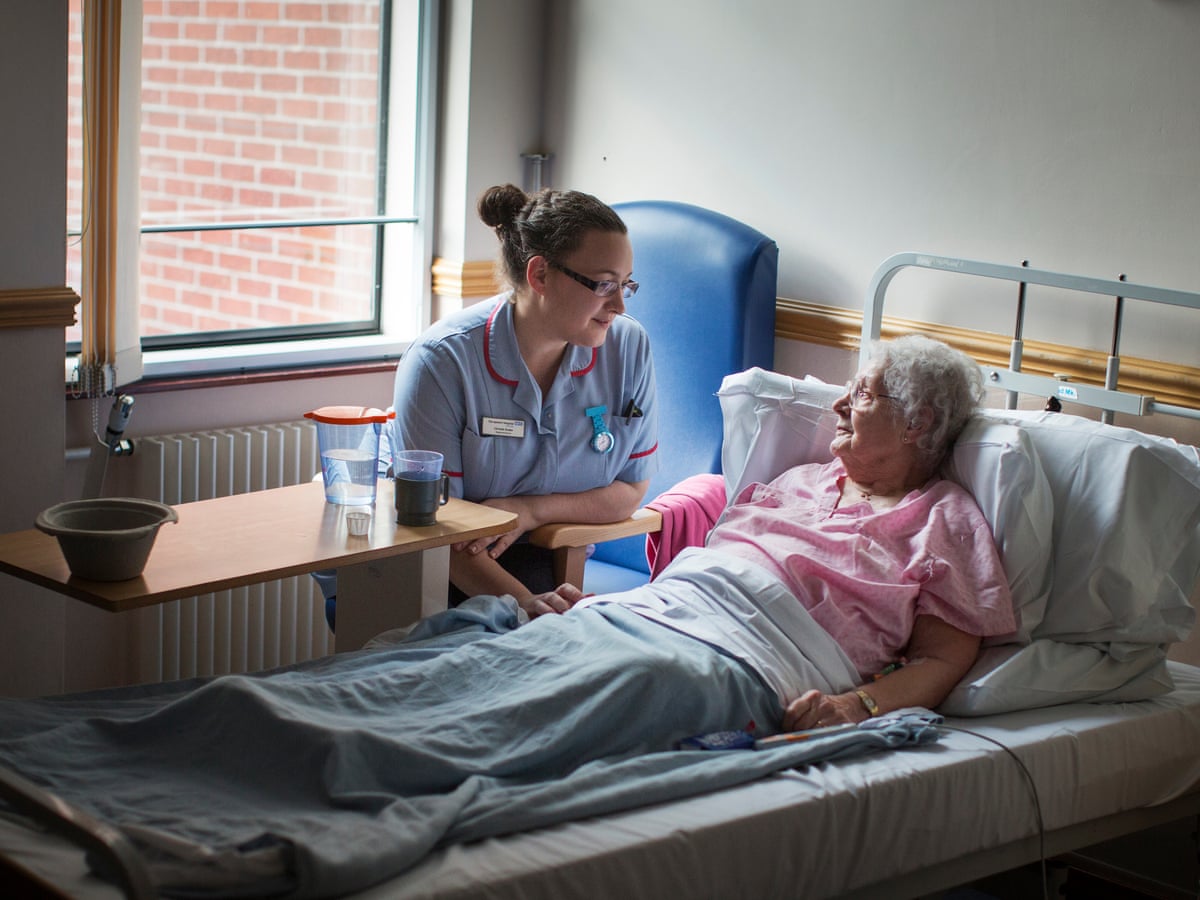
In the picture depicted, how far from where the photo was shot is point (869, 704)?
227 centimetres

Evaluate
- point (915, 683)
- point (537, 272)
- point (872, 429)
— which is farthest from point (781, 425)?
point (915, 683)

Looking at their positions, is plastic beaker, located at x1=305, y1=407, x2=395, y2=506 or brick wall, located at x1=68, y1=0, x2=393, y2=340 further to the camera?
brick wall, located at x1=68, y1=0, x2=393, y2=340

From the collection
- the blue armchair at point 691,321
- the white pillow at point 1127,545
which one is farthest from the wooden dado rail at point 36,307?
the white pillow at point 1127,545

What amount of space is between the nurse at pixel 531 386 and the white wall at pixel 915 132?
28.4 inches

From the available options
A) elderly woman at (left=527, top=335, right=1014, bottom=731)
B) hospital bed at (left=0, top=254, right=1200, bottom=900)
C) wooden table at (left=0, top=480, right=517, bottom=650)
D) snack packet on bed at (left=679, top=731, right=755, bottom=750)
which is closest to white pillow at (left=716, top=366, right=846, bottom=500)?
hospital bed at (left=0, top=254, right=1200, bottom=900)

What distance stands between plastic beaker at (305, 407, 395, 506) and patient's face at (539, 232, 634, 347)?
0.46 m

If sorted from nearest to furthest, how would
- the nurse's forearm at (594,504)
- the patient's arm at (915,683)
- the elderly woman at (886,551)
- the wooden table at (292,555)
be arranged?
Answer: 1. the wooden table at (292,555)
2. the patient's arm at (915,683)
3. the elderly woman at (886,551)
4. the nurse's forearm at (594,504)

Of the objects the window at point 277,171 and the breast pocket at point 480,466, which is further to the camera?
the window at point 277,171

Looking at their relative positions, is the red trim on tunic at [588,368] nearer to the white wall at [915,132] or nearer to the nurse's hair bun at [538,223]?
the nurse's hair bun at [538,223]

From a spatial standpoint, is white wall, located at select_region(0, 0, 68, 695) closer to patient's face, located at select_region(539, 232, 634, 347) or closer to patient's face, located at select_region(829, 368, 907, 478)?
patient's face, located at select_region(539, 232, 634, 347)

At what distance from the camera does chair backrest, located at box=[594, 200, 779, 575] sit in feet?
10.6

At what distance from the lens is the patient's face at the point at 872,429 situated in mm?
2510

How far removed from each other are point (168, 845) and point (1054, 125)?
2177mm

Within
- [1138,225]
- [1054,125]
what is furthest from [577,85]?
[1138,225]
